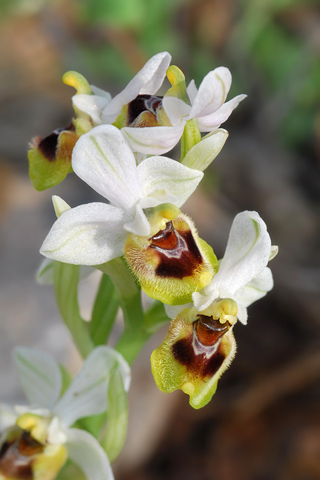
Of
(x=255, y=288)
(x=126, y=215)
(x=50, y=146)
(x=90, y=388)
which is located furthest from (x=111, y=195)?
(x=90, y=388)

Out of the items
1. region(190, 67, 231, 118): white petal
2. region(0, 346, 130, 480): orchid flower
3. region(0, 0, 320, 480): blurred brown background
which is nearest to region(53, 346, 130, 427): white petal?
region(0, 346, 130, 480): orchid flower

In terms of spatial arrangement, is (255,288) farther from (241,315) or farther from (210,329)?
(210,329)

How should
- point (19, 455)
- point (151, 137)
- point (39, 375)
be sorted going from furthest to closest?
1. point (39, 375)
2. point (19, 455)
3. point (151, 137)

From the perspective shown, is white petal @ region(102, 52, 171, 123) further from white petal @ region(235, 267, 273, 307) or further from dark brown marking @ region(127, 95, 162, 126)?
white petal @ region(235, 267, 273, 307)

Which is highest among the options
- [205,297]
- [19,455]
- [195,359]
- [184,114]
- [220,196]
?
[184,114]

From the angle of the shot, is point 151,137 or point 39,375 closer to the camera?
point 151,137

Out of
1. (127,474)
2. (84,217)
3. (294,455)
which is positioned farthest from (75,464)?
(294,455)

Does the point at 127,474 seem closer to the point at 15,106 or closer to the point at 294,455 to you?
the point at 294,455
